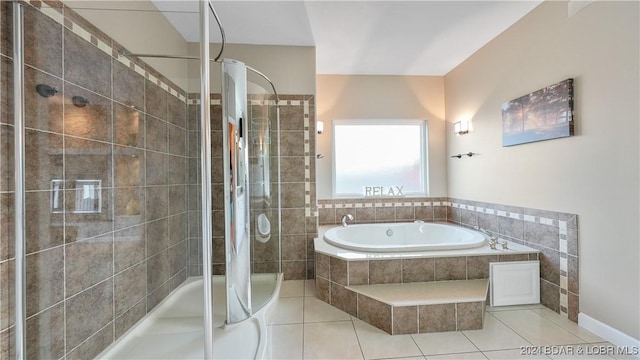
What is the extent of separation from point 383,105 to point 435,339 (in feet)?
8.88

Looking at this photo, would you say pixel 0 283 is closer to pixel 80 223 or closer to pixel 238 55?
pixel 80 223

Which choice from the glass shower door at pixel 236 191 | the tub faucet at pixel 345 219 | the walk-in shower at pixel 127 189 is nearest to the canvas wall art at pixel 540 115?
the tub faucet at pixel 345 219

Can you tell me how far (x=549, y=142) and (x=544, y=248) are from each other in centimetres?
86

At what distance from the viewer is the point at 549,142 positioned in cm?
210

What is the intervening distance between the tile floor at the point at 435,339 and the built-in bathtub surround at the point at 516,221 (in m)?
0.24

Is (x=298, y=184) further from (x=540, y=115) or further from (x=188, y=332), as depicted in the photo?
(x=540, y=115)

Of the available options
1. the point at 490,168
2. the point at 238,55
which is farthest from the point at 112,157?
the point at 490,168

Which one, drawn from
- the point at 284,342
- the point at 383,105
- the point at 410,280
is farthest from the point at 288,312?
the point at 383,105

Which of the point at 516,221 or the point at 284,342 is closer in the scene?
the point at 284,342

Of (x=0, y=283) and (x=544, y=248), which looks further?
(x=544, y=248)

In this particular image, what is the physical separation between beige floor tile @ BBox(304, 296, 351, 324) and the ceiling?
7.39 ft

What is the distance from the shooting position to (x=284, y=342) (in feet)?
5.67

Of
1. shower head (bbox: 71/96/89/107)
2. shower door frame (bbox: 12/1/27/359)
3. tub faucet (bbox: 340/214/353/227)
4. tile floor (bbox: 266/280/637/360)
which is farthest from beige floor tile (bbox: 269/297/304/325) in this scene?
shower head (bbox: 71/96/89/107)

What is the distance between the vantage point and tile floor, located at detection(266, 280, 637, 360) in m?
1.61
